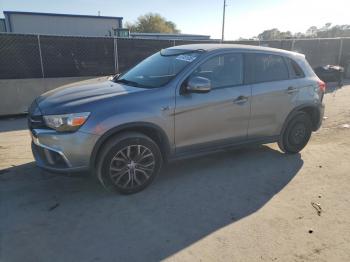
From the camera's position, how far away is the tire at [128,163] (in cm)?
382

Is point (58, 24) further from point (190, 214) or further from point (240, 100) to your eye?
point (190, 214)

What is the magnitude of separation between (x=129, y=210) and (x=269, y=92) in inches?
109

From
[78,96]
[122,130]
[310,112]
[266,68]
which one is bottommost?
[310,112]

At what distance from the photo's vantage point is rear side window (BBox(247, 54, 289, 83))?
4863 millimetres

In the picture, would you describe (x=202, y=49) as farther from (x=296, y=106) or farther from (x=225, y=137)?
(x=296, y=106)

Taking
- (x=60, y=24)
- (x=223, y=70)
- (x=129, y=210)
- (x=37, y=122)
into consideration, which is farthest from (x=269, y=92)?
(x=60, y=24)

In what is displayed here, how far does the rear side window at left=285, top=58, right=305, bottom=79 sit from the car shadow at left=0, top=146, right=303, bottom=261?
1.47 metres

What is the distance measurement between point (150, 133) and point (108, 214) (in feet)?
3.68

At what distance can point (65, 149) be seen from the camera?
3.61 meters

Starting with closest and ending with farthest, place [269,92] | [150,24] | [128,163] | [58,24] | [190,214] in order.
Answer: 1. [190,214]
2. [128,163]
3. [269,92]
4. [58,24]
5. [150,24]

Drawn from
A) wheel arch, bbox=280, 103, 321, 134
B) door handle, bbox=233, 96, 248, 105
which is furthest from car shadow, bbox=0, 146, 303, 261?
door handle, bbox=233, 96, 248, 105

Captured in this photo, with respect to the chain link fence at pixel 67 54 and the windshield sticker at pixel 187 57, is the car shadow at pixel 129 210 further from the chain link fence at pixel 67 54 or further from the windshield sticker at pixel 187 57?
the chain link fence at pixel 67 54

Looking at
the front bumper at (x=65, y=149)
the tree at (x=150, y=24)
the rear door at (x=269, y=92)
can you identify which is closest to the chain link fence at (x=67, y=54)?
the front bumper at (x=65, y=149)

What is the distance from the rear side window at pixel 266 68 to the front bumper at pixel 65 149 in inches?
101
